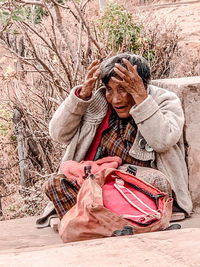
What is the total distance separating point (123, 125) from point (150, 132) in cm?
29

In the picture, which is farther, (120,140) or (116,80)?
(120,140)

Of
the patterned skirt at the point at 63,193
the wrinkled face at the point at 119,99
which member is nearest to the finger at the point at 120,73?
the wrinkled face at the point at 119,99

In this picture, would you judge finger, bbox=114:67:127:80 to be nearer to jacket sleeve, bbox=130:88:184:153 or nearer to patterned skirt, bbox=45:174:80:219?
jacket sleeve, bbox=130:88:184:153

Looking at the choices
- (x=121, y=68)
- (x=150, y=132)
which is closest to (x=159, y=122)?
(x=150, y=132)

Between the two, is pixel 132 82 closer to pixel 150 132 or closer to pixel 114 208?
pixel 150 132

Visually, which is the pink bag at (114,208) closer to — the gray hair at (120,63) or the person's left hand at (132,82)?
the person's left hand at (132,82)

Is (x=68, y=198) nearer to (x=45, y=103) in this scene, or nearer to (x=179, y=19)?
(x=45, y=103)

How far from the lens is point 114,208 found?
294 centimetres

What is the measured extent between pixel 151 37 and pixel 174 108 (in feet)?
17.8

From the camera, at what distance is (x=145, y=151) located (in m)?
3.45

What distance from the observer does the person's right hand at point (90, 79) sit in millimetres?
3334

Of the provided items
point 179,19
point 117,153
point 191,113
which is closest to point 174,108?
point 191,113

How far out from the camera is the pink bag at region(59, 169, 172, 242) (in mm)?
2793

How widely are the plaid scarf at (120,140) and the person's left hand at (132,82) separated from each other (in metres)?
0.28
